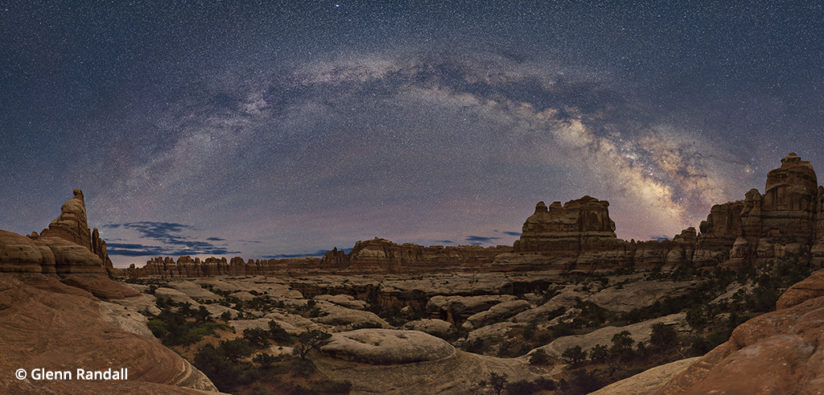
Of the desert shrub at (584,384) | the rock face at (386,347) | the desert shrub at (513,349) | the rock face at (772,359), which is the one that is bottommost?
the desert shrub at (513,349)

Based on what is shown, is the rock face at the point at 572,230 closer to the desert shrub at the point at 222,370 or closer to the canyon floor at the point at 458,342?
the canyon floor at the point at 458,342

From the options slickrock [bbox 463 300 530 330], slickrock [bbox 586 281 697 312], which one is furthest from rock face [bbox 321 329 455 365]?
slickrock [bbox 586 281 697 312]

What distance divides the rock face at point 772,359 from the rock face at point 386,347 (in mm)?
11891

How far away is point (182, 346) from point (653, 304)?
35.0 m

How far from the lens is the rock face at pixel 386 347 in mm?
16908

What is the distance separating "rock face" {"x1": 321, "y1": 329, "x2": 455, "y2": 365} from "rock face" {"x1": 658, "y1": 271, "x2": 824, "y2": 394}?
11.9 metres

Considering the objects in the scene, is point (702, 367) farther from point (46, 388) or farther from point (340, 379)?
point (340, 379)

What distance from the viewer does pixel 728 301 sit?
84.3 feet

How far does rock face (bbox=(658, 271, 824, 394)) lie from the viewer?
15.9ft

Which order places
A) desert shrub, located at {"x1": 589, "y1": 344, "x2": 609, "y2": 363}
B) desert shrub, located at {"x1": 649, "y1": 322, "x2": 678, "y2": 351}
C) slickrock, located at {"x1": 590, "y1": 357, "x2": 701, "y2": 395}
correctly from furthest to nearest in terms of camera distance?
1. desert shrub, located at {"x1": 589, "y1": 344, "x2": 609, "y2": 363}
2. desert shrub, located at {"x1": 649, "y1": 322, "x2": 678, "y2": 351}
3. slickrock, located at {"x1": 590, "y1": 357, "x2": 701, "y2": 395}

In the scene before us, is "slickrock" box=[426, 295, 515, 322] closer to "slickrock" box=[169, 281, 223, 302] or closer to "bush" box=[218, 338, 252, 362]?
"slickrock" box=[169, 281, 223, 302]

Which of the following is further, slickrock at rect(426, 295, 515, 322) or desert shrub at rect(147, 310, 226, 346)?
slickrock at rect(426, 295, 515, 322)

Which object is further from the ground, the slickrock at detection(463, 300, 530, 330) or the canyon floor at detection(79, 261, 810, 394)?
the canyon floor at detection(79, 261, 810, 394)

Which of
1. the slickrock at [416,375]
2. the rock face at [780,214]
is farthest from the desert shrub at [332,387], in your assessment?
the rock face at [780,214]
